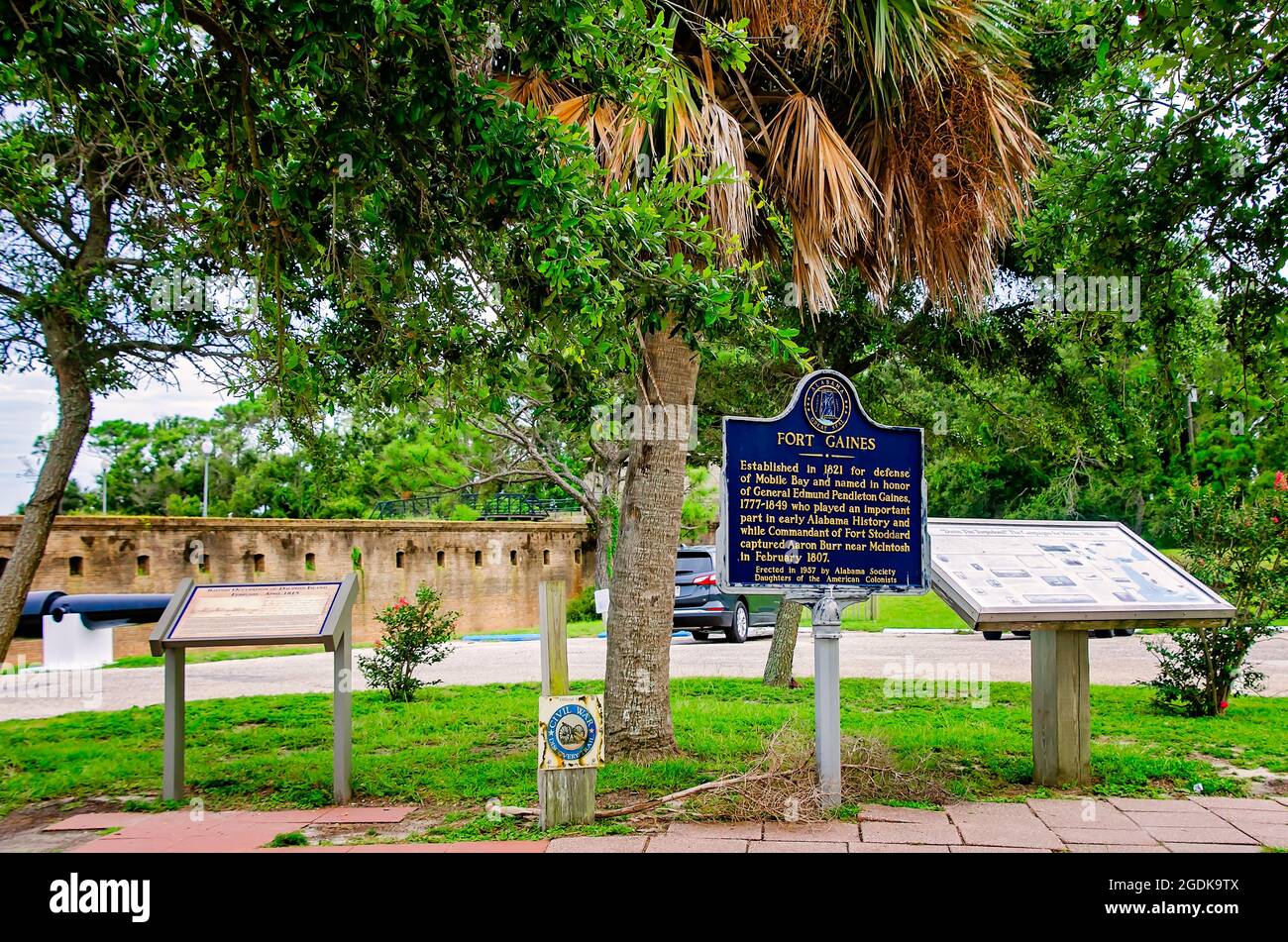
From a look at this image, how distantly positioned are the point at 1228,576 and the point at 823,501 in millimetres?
5249

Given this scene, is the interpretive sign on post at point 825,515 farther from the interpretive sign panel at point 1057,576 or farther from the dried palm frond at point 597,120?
the dried palm frond at point 597,120

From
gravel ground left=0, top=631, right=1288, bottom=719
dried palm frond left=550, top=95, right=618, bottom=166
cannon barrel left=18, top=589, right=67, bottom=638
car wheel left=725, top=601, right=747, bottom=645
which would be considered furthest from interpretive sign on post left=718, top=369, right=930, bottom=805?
cannon barrel left=18, top=589, right=67, bottom=638

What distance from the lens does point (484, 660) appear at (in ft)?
53.9

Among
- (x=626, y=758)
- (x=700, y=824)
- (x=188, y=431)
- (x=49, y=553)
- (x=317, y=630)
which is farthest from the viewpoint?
(x=188, y=431)

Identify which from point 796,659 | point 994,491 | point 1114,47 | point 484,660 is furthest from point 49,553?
point 994,491

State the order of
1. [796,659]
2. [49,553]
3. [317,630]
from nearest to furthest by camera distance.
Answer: [317,630], [796,659], [49,553]

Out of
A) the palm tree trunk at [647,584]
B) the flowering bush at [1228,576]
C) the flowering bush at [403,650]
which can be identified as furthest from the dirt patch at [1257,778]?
the flowering bush at [403,650]

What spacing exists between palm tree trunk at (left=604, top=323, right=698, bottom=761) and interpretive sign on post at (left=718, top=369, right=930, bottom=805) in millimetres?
1304

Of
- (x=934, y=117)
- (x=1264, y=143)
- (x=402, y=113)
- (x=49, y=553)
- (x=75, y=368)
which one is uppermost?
(x=934, y=117)

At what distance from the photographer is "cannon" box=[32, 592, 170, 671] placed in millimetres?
16172

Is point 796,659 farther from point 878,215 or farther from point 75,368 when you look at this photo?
point 75,368

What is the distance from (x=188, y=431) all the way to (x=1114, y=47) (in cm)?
4621

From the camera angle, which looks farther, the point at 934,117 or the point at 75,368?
the point at 75,368

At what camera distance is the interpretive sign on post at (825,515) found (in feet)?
19.3
